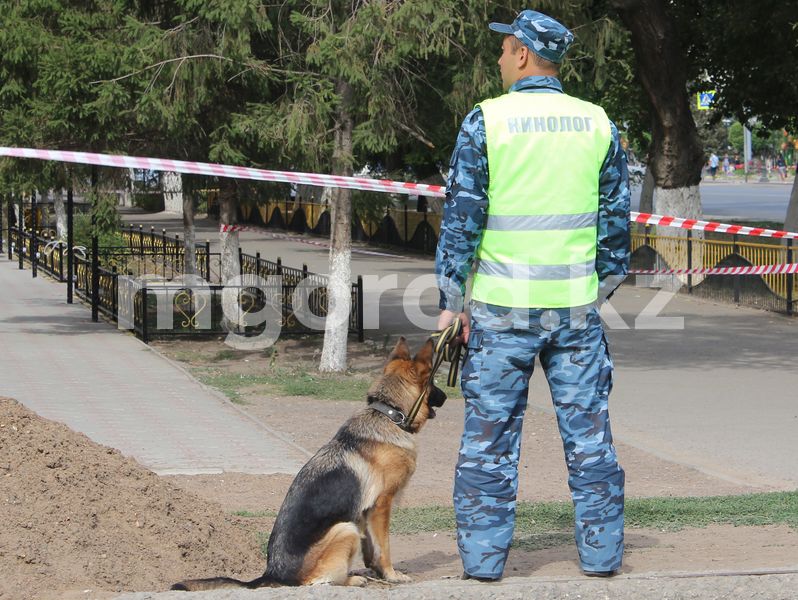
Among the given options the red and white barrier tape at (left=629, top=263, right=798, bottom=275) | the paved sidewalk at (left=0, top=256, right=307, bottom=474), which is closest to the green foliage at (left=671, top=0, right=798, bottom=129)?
the red and white barrier tape at (left=629, top=263, right=798, bottom=275)

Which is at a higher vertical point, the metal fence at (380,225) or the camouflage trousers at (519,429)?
the camouflage trousers at (519,429)

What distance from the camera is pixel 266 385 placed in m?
12.8

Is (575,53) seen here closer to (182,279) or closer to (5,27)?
(5,27)

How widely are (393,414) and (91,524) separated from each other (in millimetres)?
1518

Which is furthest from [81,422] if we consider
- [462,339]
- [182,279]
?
[182,279]

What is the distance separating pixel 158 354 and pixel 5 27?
4.27m

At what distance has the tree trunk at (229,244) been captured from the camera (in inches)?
626

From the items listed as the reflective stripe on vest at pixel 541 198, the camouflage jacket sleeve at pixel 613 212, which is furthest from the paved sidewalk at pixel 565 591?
the camouflage jacket sleeve at pixel 613 212

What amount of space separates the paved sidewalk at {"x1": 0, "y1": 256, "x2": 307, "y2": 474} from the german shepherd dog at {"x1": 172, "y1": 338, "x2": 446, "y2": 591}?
3614mm

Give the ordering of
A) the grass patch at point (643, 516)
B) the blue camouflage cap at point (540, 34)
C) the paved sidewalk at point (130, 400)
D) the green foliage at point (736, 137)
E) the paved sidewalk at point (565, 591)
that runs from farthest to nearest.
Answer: the green foliage at point (736, 137)
the paved sidewalk at point (130, 400)
the grass patch at point (643, 516)
the blue camouflage cap at point (540, 34)
the paved sidewalk at point (565, 591)

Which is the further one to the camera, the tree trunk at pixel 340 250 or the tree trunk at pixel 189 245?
the tree trunk at pixel 189 245

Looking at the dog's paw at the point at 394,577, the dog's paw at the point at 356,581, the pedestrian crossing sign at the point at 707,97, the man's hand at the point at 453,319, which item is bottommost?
the dog's paw at the point at 394,577

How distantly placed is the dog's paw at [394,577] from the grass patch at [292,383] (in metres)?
6.91

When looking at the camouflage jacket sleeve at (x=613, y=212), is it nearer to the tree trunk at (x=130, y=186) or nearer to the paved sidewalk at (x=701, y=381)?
the paved sidewalk at (x=701, y=381)
